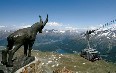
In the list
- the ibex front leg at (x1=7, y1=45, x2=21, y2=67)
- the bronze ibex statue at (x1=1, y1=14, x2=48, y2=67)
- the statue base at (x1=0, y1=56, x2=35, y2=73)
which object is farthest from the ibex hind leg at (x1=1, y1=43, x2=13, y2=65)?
the ibex front leg at (x1=7, y1=45, x2=21, y2=67)

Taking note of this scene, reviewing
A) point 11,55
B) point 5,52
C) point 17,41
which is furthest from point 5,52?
point 17,41

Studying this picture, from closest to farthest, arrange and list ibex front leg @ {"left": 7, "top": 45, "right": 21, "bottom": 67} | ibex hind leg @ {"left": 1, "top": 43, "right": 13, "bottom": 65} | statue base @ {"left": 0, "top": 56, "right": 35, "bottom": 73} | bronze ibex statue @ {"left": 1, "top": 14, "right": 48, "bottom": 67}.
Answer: ibex front leg @ {"left": 7, "top": 45, "right": 21, "bottom": 67}, bronze ibex statue @ {"left": 1, "top": 14, "right": 48, "bottom": 67}, statue base @ {"left": 0, "top": 56, "right": 35, "bottom": 73}, ibex hind leg @ {"left": 1, "top": 43, "right": 13, "bottom": 65}

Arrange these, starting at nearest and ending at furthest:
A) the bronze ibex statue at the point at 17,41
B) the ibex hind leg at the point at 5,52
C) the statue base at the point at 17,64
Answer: the bronze ibex statue at the point at 17,41
the statue base at the point at 17,64
the ibex hind leg at the point at 5,52

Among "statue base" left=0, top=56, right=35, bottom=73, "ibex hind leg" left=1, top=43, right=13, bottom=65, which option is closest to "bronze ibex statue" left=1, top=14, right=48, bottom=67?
"ibex hind leg" left=1, top=43, right=13, bottom=65

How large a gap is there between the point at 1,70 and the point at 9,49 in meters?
1.69

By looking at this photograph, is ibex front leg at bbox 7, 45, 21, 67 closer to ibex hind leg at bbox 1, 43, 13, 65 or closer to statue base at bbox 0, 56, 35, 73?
statue base at bbox 0, 56, 35, 73

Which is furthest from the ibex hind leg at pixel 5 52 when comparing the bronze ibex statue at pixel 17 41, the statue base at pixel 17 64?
the statue base at pixel 17 64

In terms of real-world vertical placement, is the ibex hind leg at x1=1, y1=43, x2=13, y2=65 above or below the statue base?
above

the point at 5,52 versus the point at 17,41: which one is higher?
the point at 17,41

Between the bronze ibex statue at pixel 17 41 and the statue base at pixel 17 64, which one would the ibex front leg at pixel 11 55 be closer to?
the bronze ibex statue at pixel 17 41

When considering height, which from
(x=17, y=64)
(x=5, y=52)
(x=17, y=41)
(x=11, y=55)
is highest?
(x=17, y=41)

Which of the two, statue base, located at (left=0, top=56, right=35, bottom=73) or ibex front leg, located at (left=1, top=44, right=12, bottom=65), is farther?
ibex front leg, located at (left=1, top=44, right=12, bottom=65)

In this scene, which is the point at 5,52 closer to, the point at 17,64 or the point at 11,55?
the point at 11,55

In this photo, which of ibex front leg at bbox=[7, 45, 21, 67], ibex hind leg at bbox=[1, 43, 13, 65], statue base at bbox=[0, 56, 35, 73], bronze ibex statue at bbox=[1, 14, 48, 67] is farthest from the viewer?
ibex hind leg at bbox=[1, 43, 13, 65]
